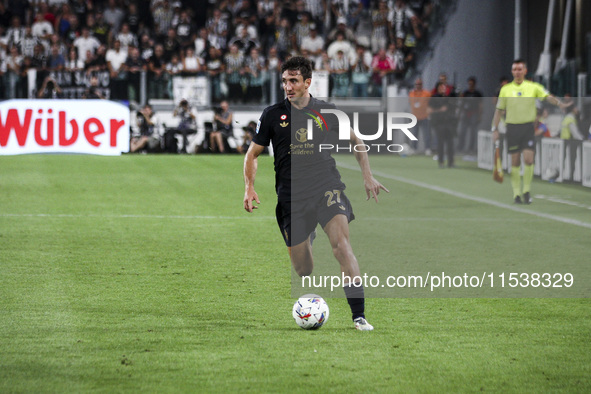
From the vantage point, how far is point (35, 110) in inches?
929

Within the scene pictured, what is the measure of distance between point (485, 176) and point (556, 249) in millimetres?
9476

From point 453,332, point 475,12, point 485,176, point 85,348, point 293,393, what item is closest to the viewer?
point 293,393

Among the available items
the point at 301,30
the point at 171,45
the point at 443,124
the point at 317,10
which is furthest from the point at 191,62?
the point at 443,124

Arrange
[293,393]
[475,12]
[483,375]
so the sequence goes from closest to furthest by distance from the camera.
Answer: [293,393], [483,375], [475,12]

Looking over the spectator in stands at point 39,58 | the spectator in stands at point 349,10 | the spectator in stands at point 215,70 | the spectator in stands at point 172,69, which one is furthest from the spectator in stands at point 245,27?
the spectator in stands at point 39,58

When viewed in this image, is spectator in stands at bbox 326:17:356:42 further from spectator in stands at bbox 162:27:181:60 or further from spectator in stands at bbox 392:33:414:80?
spectator in stands at bbox 162:27:181:60

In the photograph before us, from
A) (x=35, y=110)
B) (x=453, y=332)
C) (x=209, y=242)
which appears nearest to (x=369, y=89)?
(x=35, y=110)

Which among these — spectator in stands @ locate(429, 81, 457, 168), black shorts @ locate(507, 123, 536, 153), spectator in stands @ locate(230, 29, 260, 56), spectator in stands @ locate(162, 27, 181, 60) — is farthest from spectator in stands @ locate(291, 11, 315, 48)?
black shorts @ locate(507, 123, 536, 153)

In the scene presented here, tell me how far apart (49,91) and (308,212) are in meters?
19.5

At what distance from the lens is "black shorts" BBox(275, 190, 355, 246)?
6.83 meters

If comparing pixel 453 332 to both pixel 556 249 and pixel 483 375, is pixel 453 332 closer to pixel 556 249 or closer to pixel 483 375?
pixel 483 375

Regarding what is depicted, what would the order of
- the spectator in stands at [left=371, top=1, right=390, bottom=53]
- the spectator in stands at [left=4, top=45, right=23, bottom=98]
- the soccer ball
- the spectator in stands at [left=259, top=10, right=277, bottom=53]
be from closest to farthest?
the soccer ball, the spectator in stands at [left=4, top=45, right=23, bottom=98], the spectator in stands at [left=371, top=1, right=390, bottom=53], the spectator in stands at [left=259, top=10, right=277, bottom=53]

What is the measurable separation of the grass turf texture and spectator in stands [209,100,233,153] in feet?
35.8

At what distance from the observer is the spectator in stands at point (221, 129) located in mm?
25094
